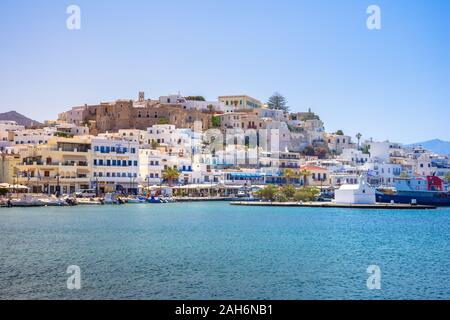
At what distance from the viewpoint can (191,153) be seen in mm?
103938

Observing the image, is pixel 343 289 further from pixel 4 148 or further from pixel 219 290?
pixel 4 148

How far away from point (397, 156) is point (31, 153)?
73417 mm

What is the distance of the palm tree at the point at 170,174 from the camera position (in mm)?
92938

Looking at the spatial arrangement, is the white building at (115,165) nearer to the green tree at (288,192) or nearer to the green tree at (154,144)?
the green tree at (154,144)

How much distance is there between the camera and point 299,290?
25.2 meters

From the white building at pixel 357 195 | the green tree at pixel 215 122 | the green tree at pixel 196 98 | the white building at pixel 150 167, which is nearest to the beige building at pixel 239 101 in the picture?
the green tree at pixel 196 98

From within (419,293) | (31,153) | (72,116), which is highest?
(72,116)

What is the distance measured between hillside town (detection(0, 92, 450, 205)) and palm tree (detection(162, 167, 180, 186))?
15 cm

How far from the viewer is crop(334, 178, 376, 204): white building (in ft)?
261

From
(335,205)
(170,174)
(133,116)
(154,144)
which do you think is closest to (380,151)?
(154,144)

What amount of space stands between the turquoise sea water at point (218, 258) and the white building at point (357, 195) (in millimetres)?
21834

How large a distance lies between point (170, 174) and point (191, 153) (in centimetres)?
1166

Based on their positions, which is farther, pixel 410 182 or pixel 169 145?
pixel 169 145

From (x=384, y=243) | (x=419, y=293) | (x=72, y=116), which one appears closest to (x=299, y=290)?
(x=419, y=293)
